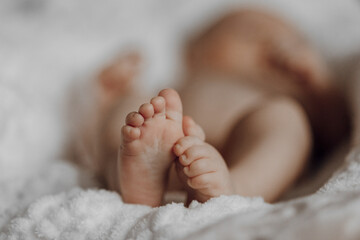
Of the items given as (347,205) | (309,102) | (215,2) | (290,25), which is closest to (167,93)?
(347,205)

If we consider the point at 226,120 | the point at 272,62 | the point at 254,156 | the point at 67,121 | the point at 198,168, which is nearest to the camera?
the point at 198,168

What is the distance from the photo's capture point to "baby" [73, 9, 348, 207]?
1.65ft

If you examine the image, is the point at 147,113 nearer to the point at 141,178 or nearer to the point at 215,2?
the point at 141,178

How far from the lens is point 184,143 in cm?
50

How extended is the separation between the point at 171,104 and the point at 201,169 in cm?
9

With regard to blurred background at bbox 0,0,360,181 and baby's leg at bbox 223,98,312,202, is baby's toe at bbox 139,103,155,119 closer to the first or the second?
baby's leg at bbox 223,98,312,202

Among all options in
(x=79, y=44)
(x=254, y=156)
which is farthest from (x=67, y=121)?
(x=254, y=156)

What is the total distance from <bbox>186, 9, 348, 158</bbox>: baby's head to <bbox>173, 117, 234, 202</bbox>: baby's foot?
43 cm

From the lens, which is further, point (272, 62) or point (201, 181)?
point (272, 62)

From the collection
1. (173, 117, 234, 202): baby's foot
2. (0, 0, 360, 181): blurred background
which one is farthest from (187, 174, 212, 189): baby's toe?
(0, 0, 360, 181): blurred background

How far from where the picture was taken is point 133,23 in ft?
4.01

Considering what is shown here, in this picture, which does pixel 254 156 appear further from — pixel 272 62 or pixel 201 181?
pixel 272 62

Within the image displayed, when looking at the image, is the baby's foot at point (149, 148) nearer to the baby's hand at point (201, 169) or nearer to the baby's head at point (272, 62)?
the baby's hand at point (201, 169)

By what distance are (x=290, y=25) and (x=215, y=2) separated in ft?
0.87
